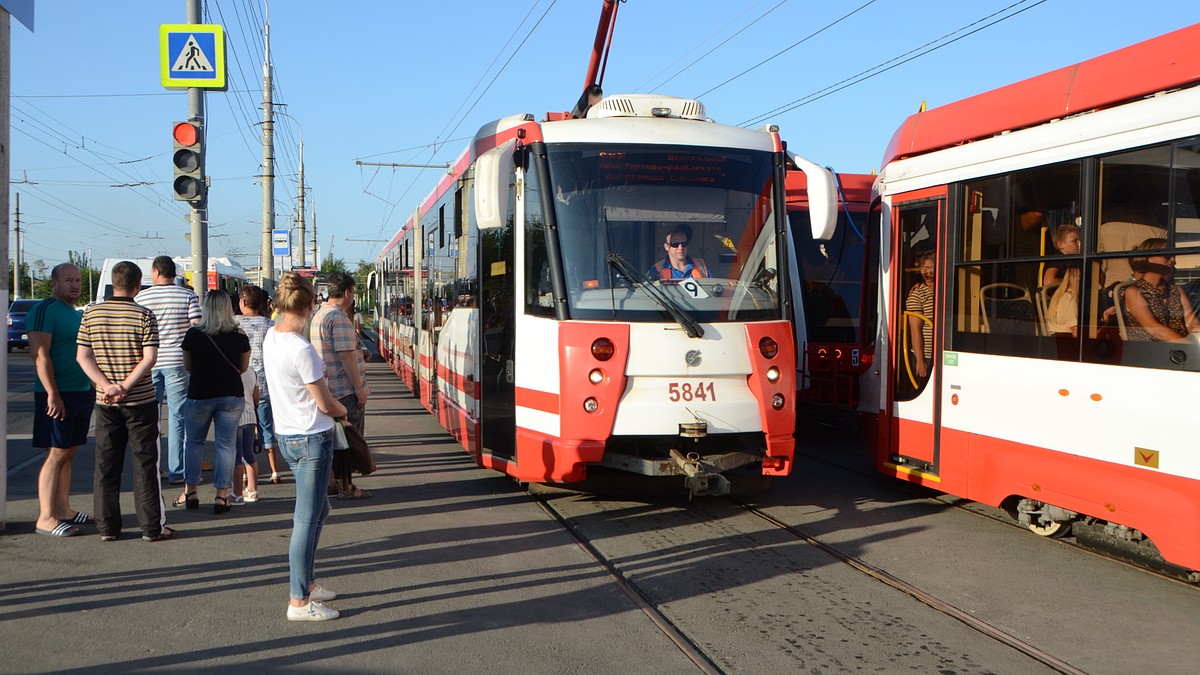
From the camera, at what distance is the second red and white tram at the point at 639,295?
25.0 ft

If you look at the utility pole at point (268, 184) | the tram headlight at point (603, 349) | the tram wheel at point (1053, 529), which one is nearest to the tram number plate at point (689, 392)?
the tram headlight at point (603, 349)

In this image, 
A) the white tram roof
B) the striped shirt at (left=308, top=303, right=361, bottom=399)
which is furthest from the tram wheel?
the striped shirt at (left=308, top=303, right=361, bottom=399)

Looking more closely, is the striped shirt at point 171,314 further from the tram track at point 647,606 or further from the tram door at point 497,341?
the tram track at point 647,606

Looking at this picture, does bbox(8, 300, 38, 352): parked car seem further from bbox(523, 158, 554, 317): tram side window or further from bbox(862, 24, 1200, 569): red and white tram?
bbox(862, 24, 1200, 569): red and white tram

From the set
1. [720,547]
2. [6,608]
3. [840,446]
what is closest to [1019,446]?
[720,547]

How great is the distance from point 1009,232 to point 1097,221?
0.87m

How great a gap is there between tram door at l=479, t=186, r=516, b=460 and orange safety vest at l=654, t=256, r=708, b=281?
122 cm

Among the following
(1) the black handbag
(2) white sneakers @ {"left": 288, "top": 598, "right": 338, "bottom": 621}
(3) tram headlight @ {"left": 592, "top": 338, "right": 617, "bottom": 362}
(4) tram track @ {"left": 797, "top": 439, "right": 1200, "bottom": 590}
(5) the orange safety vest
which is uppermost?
(5) the orange safety vest

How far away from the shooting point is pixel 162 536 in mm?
7250

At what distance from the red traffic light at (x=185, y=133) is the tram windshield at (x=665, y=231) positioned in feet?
17.4

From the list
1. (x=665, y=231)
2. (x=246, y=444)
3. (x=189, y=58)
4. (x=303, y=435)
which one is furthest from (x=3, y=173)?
(x=665, y=231)

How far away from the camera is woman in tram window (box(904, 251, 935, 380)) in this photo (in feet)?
27.3

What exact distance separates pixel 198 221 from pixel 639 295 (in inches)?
253

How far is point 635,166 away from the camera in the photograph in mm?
7973
